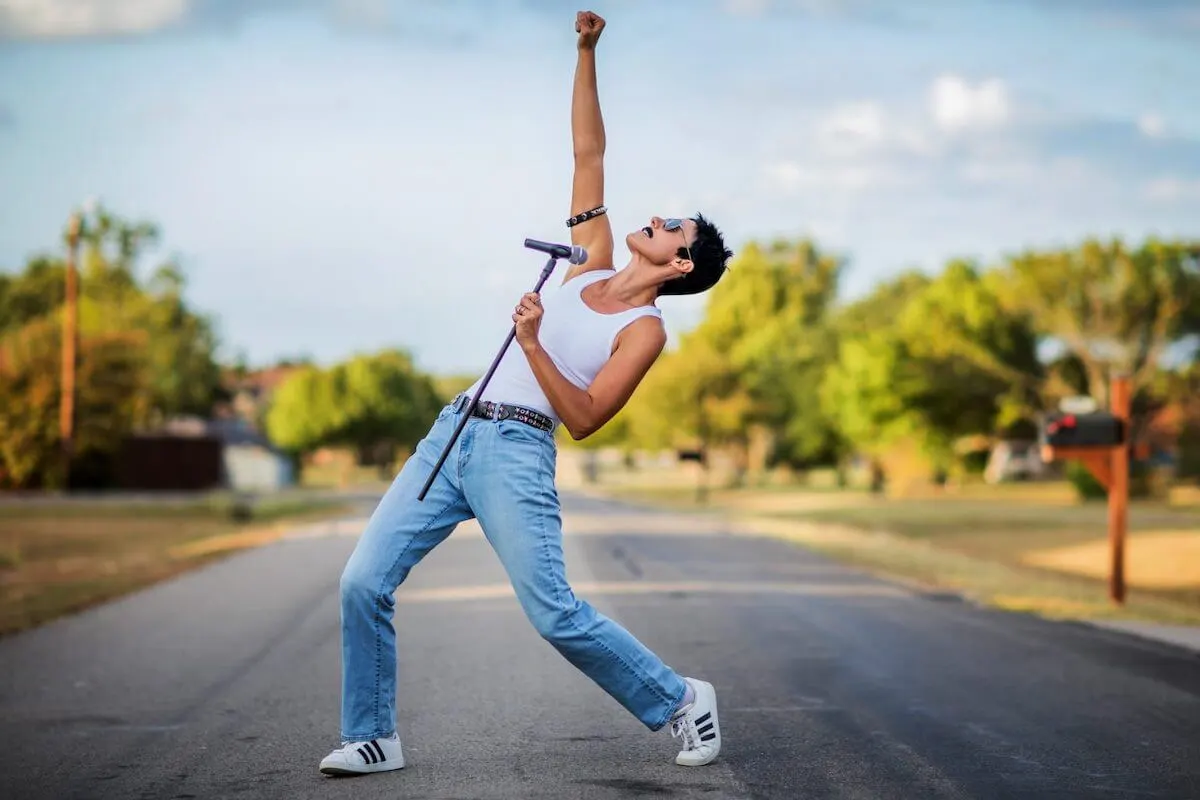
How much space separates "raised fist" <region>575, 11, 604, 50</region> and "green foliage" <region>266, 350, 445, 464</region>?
86.2 meters

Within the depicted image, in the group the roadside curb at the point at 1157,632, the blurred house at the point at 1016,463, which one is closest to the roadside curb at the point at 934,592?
the roadside curb at the point at 1157,632

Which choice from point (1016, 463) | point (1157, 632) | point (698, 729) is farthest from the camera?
point (1016, 463)

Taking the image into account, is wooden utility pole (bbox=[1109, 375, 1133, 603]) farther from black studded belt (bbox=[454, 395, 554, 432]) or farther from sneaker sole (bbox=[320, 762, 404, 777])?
sneaker sole (bbox=[320, 762, 404, 777])

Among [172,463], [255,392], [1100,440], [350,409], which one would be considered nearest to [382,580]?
[1100,440]

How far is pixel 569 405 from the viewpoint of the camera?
16.8 feet

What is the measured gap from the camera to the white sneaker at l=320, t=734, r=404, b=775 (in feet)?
18.0

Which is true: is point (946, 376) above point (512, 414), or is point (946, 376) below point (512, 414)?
above

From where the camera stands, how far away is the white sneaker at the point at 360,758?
548 centimetres

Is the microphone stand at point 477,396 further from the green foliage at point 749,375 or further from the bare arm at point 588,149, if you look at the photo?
the green foliage at point 749,375

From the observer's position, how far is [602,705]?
735 cm

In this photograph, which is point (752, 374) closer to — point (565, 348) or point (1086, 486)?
point (1086, 486)

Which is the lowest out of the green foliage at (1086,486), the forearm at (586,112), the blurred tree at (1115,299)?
the green foliage at (1086,486)

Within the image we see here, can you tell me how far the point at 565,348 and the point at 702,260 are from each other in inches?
22.6

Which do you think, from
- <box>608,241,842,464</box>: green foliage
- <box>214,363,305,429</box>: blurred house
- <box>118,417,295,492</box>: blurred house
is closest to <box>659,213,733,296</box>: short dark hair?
<box>118,417,295,492</box>: blurred house
